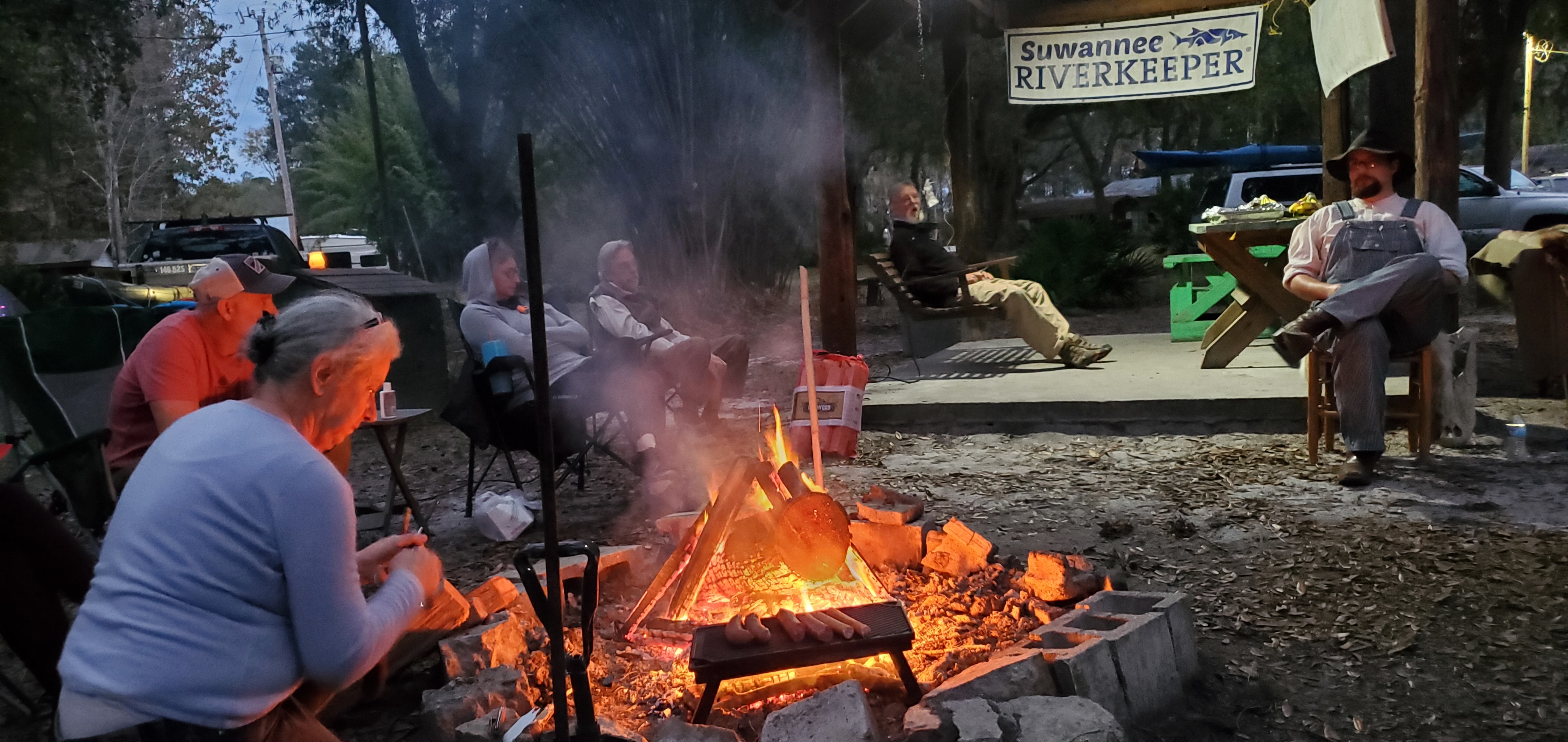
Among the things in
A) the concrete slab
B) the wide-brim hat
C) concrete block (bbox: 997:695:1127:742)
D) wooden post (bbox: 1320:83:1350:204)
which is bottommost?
concrete block (bbox: 997:695:1127:742)

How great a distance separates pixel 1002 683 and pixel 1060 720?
0.72 feet

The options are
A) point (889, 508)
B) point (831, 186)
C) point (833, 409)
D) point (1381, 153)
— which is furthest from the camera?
point (831, 186)

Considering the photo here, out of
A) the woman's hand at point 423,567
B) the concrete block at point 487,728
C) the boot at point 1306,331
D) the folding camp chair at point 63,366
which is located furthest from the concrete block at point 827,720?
the boot at point 1306,331

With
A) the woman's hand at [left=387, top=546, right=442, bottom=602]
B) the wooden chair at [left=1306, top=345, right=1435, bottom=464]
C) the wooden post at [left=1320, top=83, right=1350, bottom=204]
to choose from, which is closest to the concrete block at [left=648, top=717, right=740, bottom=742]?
the woman's hand at [left=387, top=546, right=442, bottom=602]

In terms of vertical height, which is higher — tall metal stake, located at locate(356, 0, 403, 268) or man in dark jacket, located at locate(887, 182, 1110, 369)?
tall metal stake, located at locate(356, 0, 403, 268)

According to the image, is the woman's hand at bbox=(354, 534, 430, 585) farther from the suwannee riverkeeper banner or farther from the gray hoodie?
the suwannee riverkeeper banner

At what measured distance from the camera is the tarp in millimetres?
20281

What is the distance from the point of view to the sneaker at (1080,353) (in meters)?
7.01

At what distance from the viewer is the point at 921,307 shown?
723 centimetres

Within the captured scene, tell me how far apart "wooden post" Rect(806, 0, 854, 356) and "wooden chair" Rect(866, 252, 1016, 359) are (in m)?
0.58

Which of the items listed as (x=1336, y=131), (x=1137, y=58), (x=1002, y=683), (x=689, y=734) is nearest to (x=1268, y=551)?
(x=1002, y=683)

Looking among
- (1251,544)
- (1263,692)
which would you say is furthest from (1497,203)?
(1263,692)

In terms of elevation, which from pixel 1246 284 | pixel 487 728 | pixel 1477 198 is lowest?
pixel 487 728

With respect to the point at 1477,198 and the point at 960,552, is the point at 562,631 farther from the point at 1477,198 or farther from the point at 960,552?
the point at 1477,198
